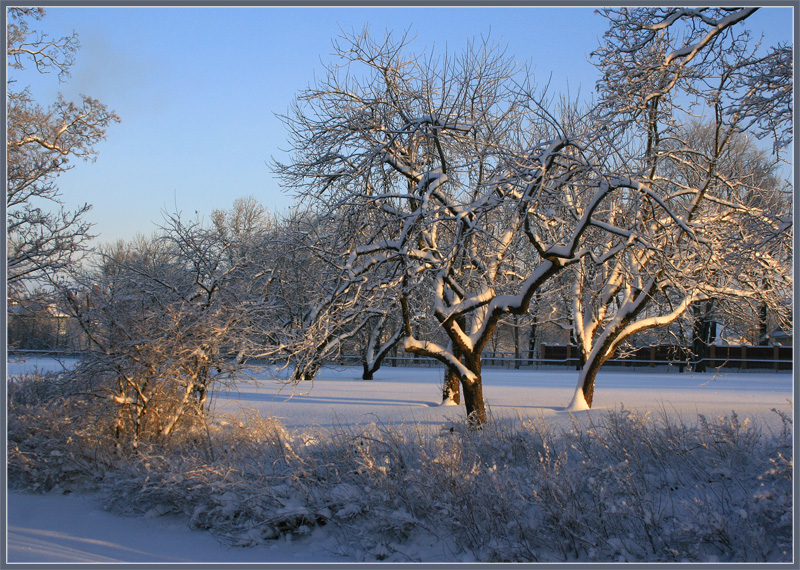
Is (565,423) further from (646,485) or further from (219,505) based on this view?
(219,505)

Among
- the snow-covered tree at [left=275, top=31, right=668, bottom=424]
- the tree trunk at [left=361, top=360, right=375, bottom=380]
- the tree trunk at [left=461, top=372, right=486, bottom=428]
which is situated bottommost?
the tree trunk at [left=361, top=360, right=375, bottom=380]

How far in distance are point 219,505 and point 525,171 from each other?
18.8 ft

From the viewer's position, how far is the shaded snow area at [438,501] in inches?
207

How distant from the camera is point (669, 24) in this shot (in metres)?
7.33

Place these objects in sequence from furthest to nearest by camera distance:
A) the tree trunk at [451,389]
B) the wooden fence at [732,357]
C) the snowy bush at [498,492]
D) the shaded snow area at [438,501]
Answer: the wooden fence at [732,357] < the tree trunk at [451,389] < the shaded snow area at [438,501] < the snowy bush at [498,492]

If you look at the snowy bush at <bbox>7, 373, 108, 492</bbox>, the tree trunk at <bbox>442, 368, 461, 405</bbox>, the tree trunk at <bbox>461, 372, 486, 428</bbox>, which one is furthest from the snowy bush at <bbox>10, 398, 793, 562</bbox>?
the tree trunk at <bbox>442, 368, 461, 405</bbox>

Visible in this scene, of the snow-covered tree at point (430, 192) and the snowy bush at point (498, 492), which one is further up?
the snow-covered tree at point (430, 192)

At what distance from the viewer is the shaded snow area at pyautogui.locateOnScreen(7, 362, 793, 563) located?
17.2 ft

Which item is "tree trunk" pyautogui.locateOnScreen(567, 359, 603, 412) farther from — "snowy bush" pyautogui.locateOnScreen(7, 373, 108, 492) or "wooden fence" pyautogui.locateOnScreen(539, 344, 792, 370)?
"wooden fence" pyautogui.locateOnScreen(539, 344, 792, 370)

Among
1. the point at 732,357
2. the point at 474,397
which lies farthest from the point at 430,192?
the point at 732,357

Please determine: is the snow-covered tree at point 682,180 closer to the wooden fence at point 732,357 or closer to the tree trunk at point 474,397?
the tree trunk at point 474,397

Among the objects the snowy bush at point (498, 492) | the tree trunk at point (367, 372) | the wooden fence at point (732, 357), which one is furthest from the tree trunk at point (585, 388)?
the wooden fence at point (732, 357)

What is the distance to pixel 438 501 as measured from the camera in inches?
238

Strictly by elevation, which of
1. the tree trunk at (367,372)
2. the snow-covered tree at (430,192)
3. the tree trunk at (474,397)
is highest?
the snow-covered tree at (430,192)
